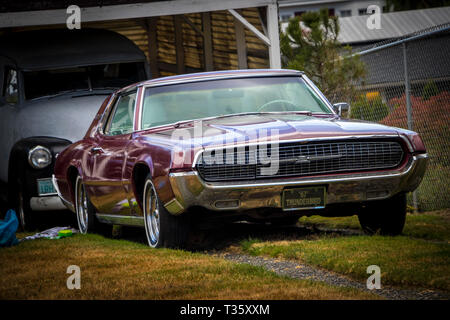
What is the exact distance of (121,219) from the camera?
8.26 meters

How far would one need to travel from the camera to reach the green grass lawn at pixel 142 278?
4.98 metres

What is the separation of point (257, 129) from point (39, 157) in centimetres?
430

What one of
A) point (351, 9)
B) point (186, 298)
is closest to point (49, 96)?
point (186, 298)

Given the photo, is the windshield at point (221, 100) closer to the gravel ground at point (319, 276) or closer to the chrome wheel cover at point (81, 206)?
the gravel ground at point (319, 276)

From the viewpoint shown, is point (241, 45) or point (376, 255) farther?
point (241, 45)

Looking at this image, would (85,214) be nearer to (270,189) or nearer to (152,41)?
(270,189)

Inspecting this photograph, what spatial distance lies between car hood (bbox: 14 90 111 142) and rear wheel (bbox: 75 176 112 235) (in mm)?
1652

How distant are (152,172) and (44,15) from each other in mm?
7043

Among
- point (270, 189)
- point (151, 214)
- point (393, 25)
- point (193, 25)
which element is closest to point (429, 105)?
point (270, 189)

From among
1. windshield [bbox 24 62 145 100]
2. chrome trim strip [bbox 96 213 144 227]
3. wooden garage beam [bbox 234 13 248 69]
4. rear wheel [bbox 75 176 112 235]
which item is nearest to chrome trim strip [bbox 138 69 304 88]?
chrome trim strip [bbox 96 213 144 227]

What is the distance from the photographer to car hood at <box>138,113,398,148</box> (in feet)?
22.0

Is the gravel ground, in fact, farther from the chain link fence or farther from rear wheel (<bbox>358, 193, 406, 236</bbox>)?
the chain link fence

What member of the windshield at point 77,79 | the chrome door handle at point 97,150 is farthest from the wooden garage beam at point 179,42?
the chrome door handle at point 97,150

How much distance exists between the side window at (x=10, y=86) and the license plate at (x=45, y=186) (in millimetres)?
2155
